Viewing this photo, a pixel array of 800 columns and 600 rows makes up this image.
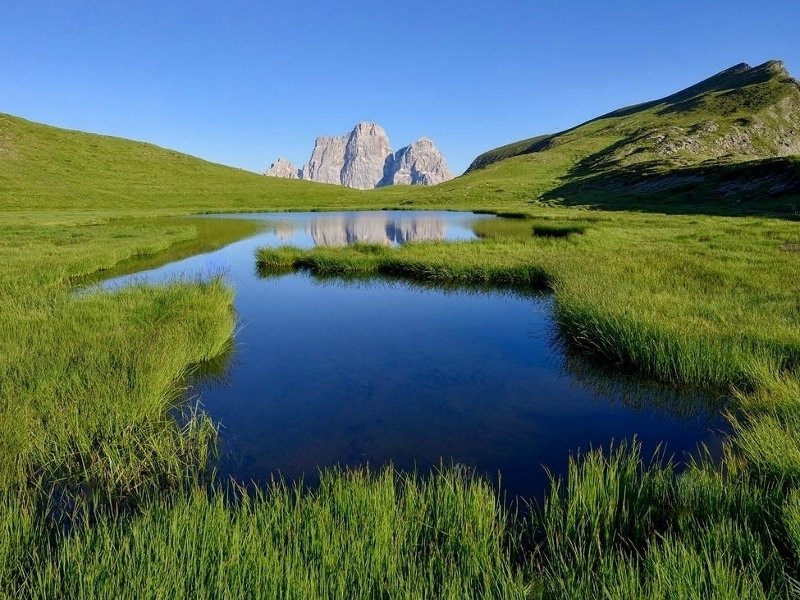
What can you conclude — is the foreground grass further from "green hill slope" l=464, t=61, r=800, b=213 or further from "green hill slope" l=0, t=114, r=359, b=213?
"green hill slope" l=0, t=114, r=359, b=213

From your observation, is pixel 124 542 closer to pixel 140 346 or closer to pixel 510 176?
pixel 140 346

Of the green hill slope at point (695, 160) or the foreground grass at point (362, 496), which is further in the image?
the green hill slope at point (695, 160)

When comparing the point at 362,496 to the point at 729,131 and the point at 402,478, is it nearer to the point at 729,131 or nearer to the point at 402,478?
the point at 402,478

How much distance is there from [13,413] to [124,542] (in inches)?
176

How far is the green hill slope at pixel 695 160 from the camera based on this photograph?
5238 centimetres

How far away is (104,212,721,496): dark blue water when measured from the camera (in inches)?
314

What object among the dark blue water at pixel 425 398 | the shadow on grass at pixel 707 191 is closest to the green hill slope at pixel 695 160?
the shadow on grass at pixel 707 191

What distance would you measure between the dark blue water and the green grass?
0.71 m

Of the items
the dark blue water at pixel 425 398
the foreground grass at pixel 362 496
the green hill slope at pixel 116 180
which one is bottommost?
the dark blue water at pixel 425 398

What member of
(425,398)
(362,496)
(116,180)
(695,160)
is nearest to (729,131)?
(695,160)

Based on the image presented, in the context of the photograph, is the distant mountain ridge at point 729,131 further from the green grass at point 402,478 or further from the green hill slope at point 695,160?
the green grass at point 402,478

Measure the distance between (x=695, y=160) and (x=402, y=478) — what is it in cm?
10093

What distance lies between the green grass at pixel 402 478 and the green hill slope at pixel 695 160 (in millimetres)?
32252

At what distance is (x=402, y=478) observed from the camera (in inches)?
267
